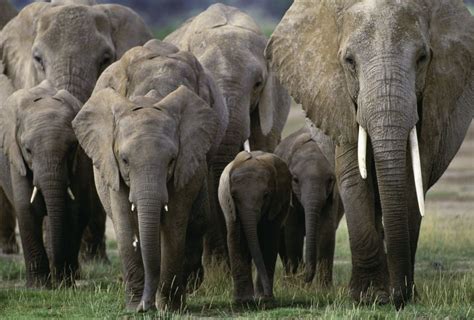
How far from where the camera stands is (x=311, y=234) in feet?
47.3

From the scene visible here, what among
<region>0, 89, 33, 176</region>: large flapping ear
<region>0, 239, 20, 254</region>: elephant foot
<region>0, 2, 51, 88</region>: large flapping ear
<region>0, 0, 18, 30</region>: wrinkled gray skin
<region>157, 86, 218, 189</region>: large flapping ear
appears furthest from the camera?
<region>0, 0, 18, 30</region>: wrinkled gray skin

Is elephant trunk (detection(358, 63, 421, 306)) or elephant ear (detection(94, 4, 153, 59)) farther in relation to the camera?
elephant ear (detection(94, 4, 153, 59))

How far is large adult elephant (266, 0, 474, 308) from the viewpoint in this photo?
1178cm

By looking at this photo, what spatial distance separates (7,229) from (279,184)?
220 inches

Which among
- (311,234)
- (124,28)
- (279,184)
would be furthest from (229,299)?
(124,28)

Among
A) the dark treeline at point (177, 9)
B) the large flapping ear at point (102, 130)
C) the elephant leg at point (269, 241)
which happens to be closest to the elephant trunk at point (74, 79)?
the elephant leg at point (269, 241)

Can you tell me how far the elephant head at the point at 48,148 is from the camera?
547 inches

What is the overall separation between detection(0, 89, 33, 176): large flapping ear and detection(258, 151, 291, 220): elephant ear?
2.05m

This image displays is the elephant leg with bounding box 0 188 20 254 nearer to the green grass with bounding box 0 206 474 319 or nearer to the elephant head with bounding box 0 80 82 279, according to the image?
the green grass with bounding box 0 206 474 319

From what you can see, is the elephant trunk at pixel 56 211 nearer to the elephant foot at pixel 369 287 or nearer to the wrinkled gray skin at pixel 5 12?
the elephant foot at pixel 369 287

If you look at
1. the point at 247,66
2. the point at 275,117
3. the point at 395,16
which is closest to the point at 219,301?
the point at 395,16

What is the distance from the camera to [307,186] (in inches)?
586

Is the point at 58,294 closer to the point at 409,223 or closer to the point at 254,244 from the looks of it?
the point at 254,244

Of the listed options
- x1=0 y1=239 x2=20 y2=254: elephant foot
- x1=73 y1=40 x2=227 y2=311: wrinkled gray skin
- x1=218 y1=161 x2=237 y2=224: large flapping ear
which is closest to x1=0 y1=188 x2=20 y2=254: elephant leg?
x1=0 y1=239 x2=20 y2=254: elephant foot
